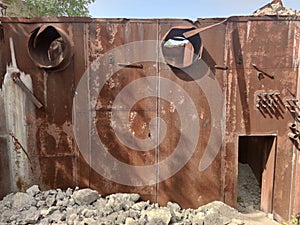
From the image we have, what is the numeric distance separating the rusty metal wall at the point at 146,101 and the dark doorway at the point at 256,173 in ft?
0.52

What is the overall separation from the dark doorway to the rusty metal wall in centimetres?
16

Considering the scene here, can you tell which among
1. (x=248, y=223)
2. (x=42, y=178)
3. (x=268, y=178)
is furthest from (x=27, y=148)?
(x=268, y=178)

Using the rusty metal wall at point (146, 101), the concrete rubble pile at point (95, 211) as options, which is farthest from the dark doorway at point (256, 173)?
the concrete rubble pile at point (95, 211)

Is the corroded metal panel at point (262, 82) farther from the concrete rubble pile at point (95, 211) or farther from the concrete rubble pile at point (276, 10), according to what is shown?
the concrete rubble pile at point (95, 211)

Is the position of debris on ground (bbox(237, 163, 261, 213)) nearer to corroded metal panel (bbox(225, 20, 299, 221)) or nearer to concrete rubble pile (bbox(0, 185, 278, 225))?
concrete rubble pile (bbox(0, 185, 278, 225))

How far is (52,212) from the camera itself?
315 centimetres

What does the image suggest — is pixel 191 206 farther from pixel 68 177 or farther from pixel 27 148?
pixel 27 148

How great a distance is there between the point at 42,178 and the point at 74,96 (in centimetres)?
133

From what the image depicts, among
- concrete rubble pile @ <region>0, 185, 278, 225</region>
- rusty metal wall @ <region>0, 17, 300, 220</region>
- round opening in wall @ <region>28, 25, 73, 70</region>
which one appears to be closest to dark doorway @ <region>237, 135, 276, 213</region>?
rusty metal wall @ <region>0, 17, 300, 220</region>

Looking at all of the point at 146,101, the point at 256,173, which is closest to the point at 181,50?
the point at 146,101

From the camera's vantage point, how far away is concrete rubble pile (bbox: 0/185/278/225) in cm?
302

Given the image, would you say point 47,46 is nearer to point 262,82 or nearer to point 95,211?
point 95,211

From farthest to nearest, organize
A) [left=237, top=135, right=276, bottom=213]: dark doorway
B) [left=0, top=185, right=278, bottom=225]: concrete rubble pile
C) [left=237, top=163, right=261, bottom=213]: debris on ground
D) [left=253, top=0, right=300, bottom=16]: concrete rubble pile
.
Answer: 1. [left=237, top=163, right=261, bottom=213]: debris on ground
2. [left=237, top=135, right=276, bottom=213]: dark doorway
3. [left=253, top=0, right=300, bottom=16]: concrete rubble pile
4. [left=0, top=185, right=278, bottom=225]: concrete rubble pile

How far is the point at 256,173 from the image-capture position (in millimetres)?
4391
